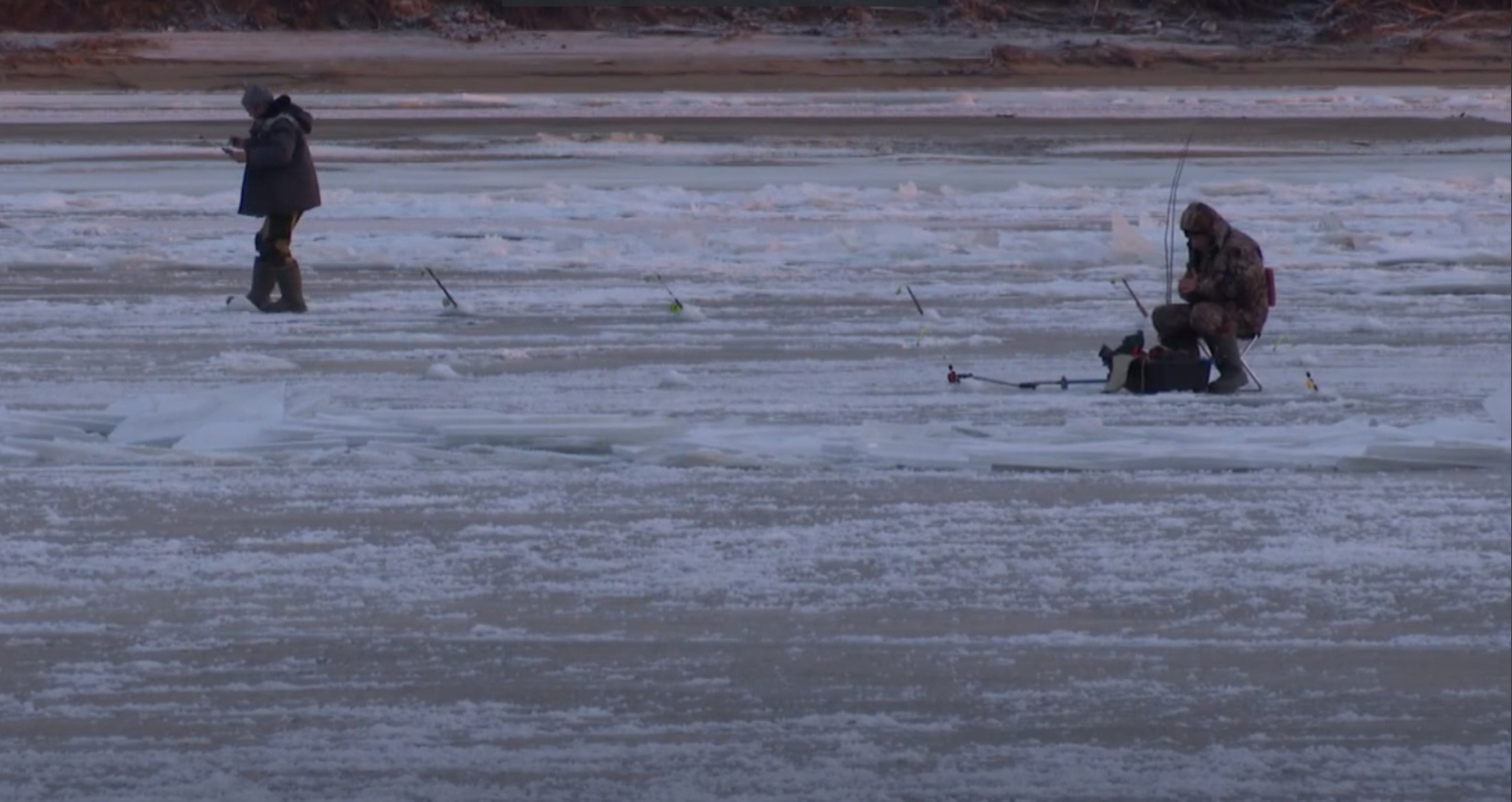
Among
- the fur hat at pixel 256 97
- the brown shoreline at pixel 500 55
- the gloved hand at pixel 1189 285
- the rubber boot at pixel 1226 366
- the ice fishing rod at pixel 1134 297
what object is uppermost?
the brown shoreline at pixel 500 55

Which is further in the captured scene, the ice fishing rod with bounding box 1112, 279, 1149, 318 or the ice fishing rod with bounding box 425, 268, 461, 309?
the ice fishing rod with bounding box 425, 268, 461, 309

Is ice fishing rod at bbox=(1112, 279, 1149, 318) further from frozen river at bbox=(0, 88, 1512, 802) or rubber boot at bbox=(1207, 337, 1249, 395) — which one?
rubber boot at bbox=(1207, 337, 1249, 395)

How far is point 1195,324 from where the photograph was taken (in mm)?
8000

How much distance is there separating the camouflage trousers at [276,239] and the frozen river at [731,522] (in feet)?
1.18

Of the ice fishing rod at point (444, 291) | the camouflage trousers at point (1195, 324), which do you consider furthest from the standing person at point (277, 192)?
the camouflage trousers at point (1195, 324)

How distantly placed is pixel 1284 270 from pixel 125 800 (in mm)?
8545

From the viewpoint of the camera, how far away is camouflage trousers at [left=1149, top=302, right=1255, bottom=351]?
7965 millimetres

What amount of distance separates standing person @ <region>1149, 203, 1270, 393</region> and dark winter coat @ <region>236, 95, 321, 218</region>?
403cm

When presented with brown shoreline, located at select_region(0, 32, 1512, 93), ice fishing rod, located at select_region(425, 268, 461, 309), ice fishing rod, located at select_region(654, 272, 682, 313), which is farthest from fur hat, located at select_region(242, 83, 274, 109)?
ice fishing rod, located at select_region(654, 272, 682, 313)

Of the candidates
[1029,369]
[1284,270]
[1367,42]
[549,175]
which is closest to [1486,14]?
[1367,42]

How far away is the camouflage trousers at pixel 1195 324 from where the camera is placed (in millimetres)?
7965

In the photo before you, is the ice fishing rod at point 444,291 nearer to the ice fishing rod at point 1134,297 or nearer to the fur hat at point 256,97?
the fur hat at point 256,97

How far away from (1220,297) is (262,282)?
445 centimetres

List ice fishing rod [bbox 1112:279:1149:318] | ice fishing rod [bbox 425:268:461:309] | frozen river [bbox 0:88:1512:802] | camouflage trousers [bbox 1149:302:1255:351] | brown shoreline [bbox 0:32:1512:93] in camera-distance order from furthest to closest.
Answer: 1. ice fishing rod [bbox 425:268:461:309]
2. ice fishing rod [bbox 1112:279:1149:318]
3. camouflage trousers [bbox 1149:302:1255:351]
4. brown shoreline [bbox 0:32:1512:93]
5. frozen river [bbox 0:88:1512:802]
